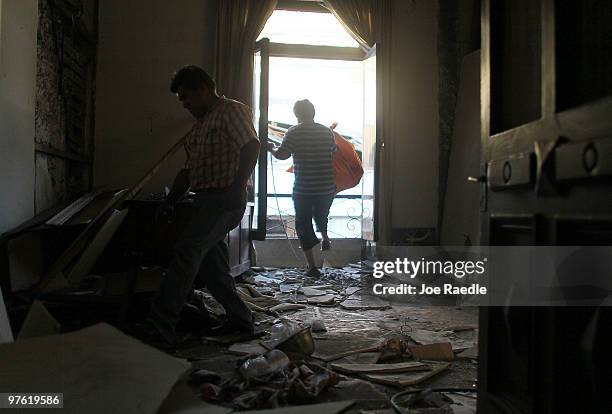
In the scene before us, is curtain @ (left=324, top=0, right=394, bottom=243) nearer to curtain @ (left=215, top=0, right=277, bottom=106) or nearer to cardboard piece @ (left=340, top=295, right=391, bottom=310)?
curtain @ (left=215, top=0, right=277, bottom=106)

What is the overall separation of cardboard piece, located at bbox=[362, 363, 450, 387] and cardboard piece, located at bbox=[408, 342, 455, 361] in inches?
6.0

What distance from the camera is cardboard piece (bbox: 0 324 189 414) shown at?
1106 millimetres

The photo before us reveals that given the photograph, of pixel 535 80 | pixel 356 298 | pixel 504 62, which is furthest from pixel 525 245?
pixel 356 298

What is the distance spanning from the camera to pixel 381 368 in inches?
84.0

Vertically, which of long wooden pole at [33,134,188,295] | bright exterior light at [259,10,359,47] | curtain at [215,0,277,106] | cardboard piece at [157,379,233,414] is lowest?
cardboard piece at [157,379,233,414]

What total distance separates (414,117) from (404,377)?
4085 mm


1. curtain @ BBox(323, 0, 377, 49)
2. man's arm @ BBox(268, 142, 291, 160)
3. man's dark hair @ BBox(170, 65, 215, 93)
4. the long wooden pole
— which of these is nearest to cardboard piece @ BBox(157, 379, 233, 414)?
man's dark hair @ BBox(170, 65, 215, 93)

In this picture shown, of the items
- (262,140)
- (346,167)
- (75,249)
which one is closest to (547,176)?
(75,249)

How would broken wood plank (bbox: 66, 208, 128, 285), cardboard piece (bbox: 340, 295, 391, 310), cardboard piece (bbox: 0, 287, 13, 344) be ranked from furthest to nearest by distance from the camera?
cardboard piece (bbox: 340, 295, 391, 310) < broken wood plank (bbox: 66, 208, 128, 285) < cardboard piece (bbox: 0, 287, 13, 344)

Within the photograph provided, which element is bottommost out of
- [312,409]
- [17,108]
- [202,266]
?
[312,409]

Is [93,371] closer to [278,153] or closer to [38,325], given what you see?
[38,325]

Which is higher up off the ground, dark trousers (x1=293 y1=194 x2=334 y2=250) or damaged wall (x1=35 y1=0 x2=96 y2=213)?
damaged wall (x1=35 y1=0 x2=96 y2=213)

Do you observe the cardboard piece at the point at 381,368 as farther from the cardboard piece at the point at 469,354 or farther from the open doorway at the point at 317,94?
the open doorway at the point at 317,94

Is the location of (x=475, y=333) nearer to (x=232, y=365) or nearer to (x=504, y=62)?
(x=232, y=365)
